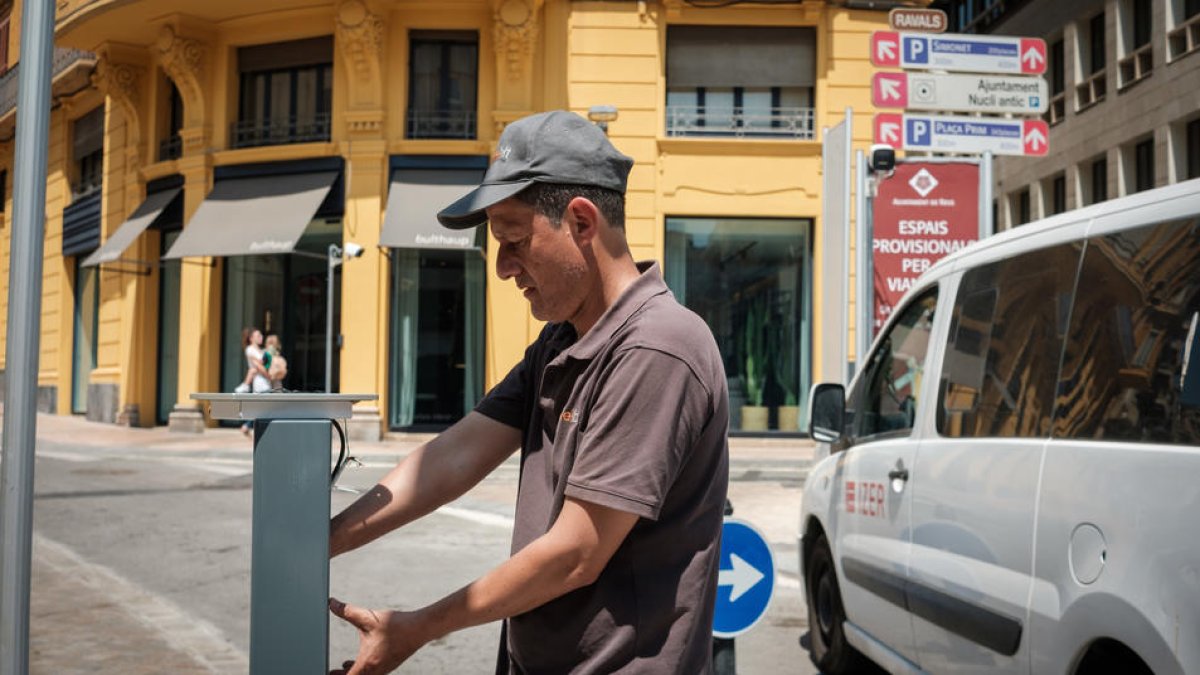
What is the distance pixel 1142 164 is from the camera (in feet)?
71.8

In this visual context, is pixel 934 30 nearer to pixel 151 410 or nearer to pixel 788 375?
pixel 788 375

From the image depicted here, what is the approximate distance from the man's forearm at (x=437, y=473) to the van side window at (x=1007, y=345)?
1729 mm

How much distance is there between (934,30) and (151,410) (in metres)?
15.8

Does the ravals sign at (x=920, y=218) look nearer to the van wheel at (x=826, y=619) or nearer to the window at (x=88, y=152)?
the van wheel at (x=826, y=619)

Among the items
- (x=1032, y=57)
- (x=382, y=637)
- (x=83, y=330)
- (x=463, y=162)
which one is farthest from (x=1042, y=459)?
(x=83, y=330)

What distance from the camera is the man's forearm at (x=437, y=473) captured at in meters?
1.93

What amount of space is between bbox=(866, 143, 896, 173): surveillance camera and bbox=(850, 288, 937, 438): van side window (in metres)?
4.10

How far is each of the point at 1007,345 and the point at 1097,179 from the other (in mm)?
22235

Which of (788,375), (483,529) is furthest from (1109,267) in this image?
(788,375)

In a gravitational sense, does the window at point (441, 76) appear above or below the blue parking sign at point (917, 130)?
above

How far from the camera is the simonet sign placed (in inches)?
357

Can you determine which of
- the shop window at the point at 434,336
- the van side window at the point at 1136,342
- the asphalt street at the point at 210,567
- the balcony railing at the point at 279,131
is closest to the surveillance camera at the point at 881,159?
the asphalt street at the point at 210,567

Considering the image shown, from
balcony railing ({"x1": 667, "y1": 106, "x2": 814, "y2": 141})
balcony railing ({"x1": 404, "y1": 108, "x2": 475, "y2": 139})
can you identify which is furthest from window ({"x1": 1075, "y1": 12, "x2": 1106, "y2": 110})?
balcony railing ({"x1": 404, "y1": 108, "x2": 475, "y2": 139})

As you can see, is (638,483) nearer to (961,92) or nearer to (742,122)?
(961,92)
